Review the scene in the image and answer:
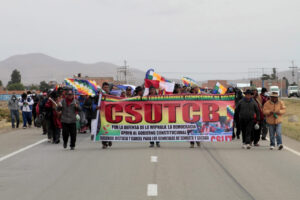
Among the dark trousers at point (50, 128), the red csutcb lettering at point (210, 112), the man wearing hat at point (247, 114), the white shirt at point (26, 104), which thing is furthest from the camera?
the white shirt at point (26, 104)

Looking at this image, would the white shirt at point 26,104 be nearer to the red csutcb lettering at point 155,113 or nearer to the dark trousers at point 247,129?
the red csutcb lettering at point 155,113

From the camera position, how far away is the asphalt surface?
9367 mm

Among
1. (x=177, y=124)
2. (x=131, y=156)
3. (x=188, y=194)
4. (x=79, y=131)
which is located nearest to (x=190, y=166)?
(x=131, y=156)

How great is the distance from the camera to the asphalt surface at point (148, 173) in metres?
9.37

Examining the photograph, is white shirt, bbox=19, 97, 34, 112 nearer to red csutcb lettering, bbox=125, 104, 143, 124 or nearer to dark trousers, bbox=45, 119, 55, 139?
dark trousers, bbox=45, 119, 55, 139

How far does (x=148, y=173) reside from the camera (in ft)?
38.2

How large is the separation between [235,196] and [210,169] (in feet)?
10.5

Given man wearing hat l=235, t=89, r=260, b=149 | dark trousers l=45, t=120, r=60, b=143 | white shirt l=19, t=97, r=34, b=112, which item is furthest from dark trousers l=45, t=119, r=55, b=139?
white shirt l=19, t=97, r=34, b=112

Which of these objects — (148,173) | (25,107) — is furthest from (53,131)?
(25,107)

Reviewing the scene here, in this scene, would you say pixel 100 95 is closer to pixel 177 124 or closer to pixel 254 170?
pixel 177 124

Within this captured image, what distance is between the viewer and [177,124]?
17516mm

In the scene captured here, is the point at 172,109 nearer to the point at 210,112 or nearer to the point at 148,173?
the point at 210,112

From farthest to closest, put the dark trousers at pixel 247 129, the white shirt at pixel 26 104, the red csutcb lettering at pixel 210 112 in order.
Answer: the white shirt at pixel 26 104 → the red csutcb lettering at pixel 210 112 → the dark trousers at pixel 247 129

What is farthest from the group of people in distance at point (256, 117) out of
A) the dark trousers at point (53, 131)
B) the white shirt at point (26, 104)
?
the white shirt at point (26, 104)
